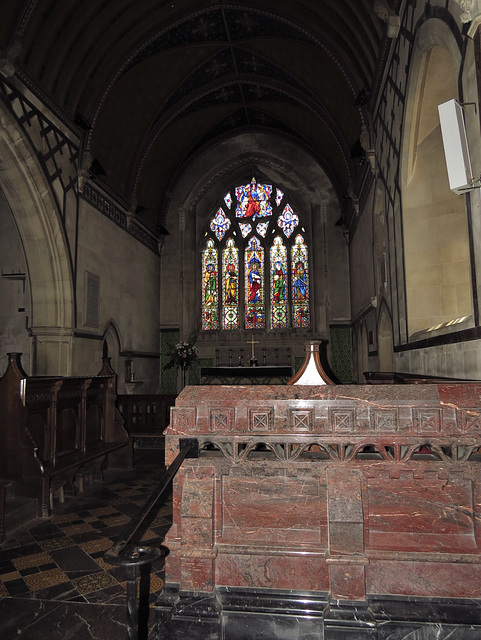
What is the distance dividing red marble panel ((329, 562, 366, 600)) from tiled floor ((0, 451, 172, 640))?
35.5 inches

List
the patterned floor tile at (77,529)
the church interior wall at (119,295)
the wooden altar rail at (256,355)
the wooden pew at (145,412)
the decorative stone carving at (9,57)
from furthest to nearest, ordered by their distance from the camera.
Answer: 1. the wooden altar rail at (256,355)
2. the church interior wall at (119,295)
3. the wooden pew at (145,412)
4. the decorative stone carving at (9,57)
5. the patterned floor tile at (77,529)

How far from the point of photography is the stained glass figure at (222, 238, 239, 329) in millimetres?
13945

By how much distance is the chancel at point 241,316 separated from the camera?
2.04m

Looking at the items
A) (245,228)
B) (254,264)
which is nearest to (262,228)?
(245,228)

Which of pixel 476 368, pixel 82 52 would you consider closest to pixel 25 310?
pixel 82 52

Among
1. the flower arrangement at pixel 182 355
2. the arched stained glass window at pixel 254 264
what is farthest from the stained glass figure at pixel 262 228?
the flower arrangement at pixel 182 355

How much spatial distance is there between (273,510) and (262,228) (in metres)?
12.7

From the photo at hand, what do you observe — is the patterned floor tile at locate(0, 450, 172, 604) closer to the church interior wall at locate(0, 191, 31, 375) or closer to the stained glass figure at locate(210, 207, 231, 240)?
the church interior wall at locate(0, 191, 31, 375)

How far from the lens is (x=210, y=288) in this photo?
14172 millimetres

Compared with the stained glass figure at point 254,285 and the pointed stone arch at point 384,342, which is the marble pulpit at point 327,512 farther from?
the stained glass figure at point 254,285

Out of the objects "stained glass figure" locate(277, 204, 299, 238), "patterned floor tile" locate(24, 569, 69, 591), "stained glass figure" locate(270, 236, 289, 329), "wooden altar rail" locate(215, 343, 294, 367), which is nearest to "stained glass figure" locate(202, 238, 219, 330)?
"wooden altar rail" locate(215, 343, 294, 367)

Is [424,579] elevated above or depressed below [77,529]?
above

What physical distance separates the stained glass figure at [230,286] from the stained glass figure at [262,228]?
0.90 m

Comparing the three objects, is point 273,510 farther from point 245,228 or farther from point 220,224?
point 220,224
